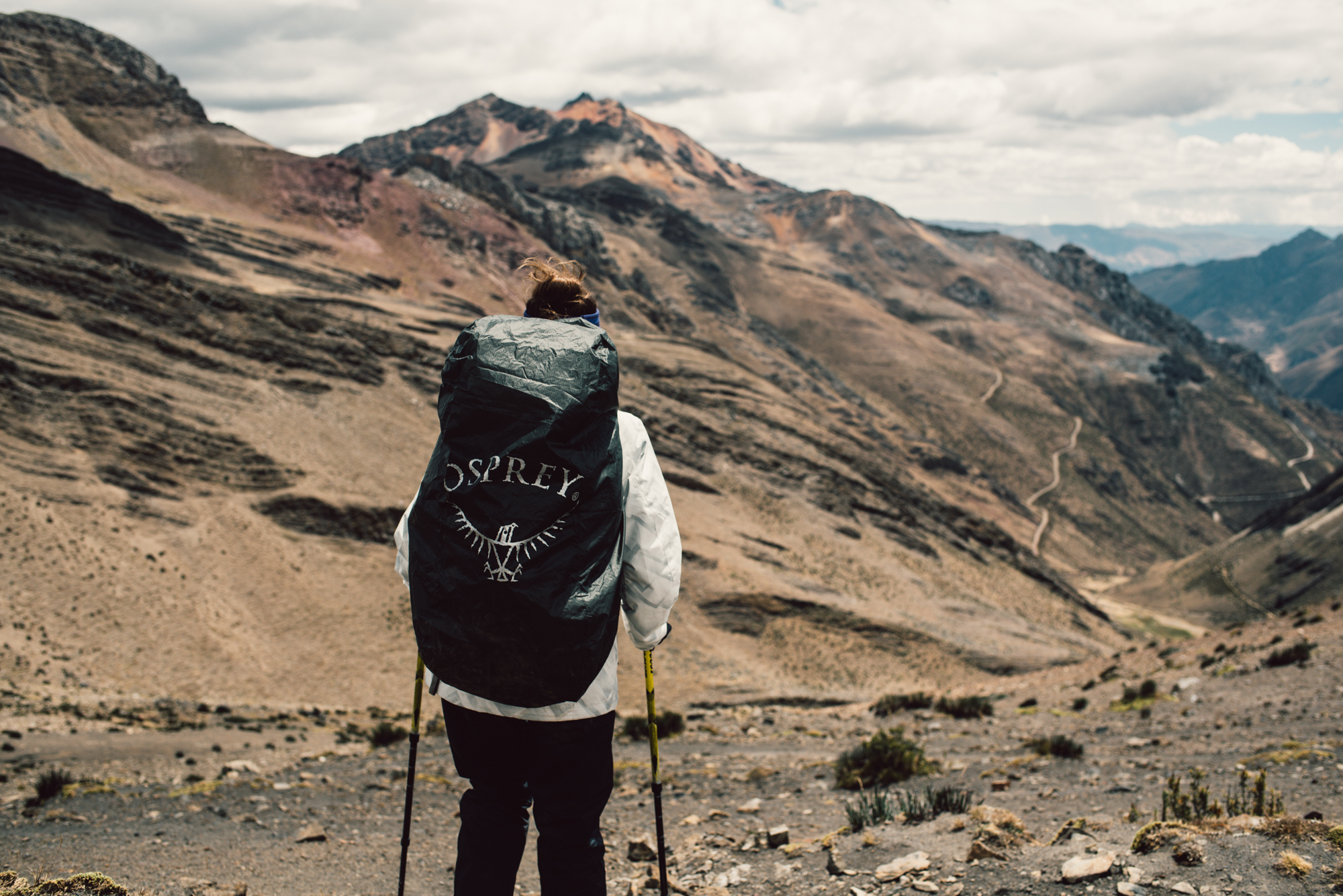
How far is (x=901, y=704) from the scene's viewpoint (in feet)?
53.0

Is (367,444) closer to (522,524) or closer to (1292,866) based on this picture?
(522,524)

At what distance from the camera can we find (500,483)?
9.55 ft

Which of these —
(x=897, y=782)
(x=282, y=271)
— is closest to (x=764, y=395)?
(x=282, y=271)

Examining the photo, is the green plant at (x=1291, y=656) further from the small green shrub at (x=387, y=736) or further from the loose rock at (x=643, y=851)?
the small green shrub at (x=387, y=736)

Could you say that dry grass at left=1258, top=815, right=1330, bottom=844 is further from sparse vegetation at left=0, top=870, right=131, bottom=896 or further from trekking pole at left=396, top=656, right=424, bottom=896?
sparse vegetation at left=0, top=870, right=131, bottom=896

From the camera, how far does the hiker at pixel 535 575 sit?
9.55 feet

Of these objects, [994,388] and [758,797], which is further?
[994,388]

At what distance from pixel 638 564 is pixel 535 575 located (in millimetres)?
458

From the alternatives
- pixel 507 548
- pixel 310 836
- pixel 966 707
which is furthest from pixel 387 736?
pixel 507 548

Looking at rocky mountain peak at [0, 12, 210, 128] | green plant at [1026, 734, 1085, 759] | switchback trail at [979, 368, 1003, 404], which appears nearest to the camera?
green plant at [1026, 734, 1085, 759]

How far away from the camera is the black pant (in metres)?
3.19

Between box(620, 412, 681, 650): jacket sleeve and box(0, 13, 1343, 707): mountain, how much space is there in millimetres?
18285

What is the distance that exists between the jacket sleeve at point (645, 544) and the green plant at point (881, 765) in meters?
5.71

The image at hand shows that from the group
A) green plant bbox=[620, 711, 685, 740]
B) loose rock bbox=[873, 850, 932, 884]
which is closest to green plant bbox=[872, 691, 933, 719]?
green plant bbox=[620, 711, 685, 740]
